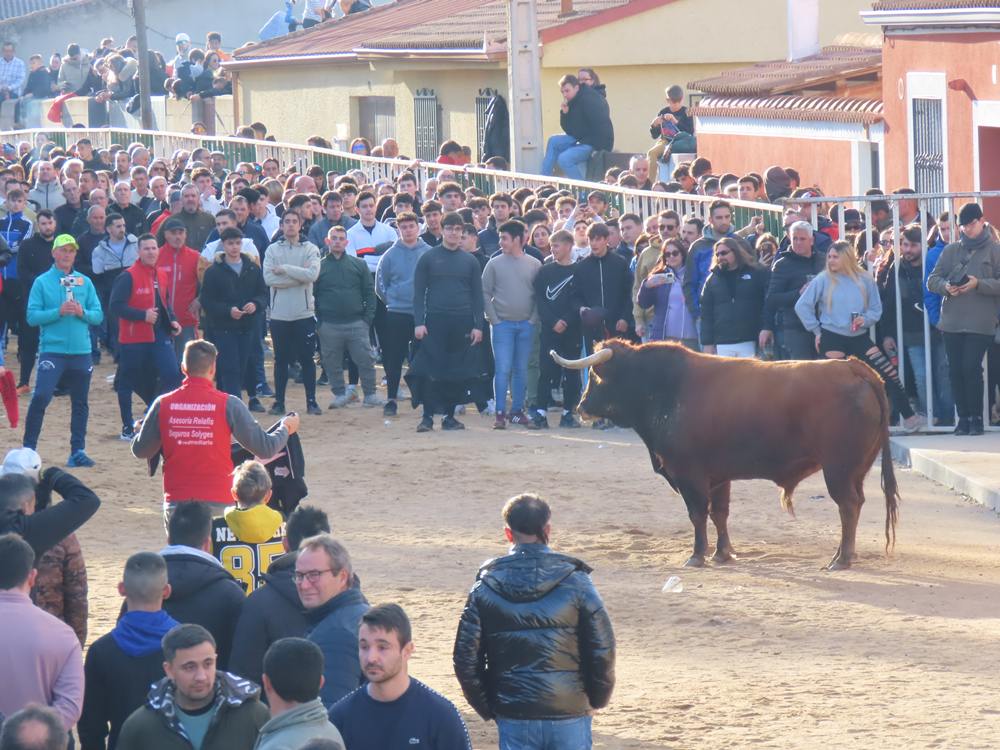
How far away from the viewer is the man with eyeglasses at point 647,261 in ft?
53.4

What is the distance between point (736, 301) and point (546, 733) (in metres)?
9.08

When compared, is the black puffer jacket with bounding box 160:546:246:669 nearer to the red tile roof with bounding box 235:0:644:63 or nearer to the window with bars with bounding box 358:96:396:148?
the red tile roof with bounding box 235:0:644:63

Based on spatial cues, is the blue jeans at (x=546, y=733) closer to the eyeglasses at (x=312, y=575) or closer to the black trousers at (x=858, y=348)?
the eyeglasses at (x=312, y=575)

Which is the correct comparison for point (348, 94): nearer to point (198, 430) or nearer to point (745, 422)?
point (745, 422)

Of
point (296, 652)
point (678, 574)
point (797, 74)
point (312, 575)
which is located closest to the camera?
point (296, 652)

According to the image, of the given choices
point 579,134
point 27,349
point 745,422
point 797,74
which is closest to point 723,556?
point 745,422

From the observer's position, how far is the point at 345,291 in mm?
17172

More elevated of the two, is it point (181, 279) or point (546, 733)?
point (181, 279)

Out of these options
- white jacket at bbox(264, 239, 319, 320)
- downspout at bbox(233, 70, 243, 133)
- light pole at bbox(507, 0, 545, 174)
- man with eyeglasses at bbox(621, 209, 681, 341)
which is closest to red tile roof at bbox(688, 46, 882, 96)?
light pole at bbox(507, 0, 545, 174)

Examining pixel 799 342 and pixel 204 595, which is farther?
pixel 799 342

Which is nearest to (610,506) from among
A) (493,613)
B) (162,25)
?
(493,613)

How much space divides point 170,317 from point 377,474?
227cm

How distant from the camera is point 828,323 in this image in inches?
581

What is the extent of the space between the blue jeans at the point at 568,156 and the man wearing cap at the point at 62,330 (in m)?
12.0
